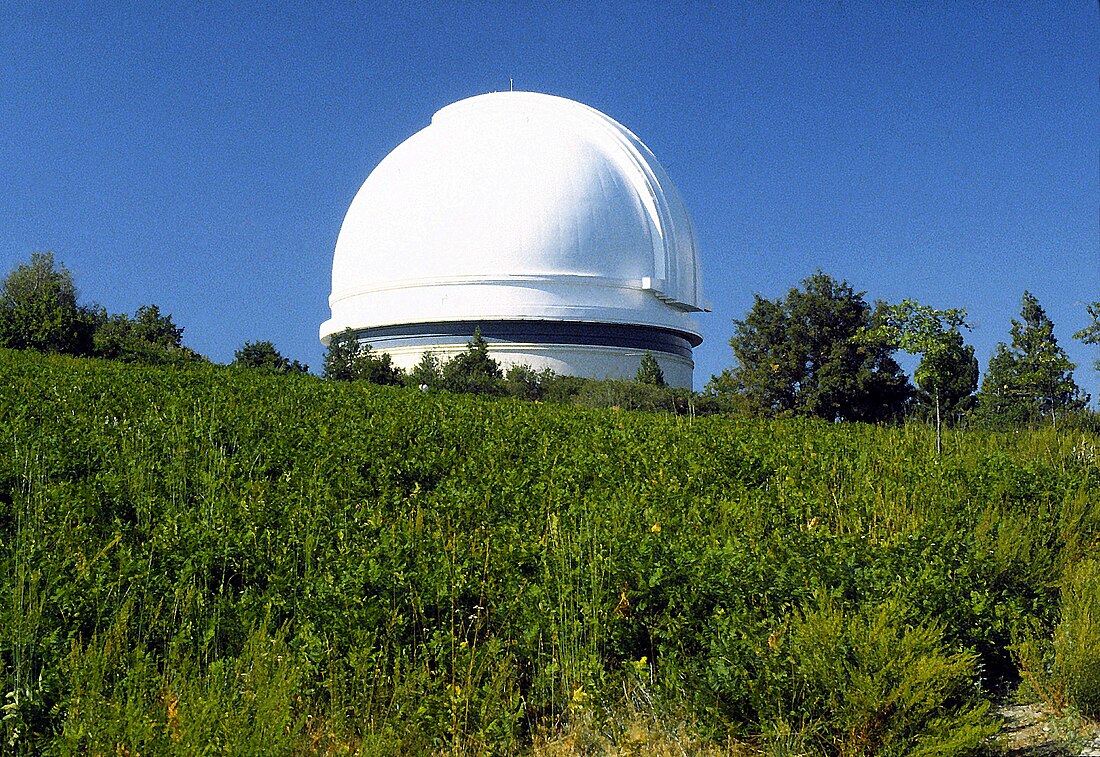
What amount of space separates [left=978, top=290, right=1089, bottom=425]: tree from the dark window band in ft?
43.6

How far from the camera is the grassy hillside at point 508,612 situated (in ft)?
14.1

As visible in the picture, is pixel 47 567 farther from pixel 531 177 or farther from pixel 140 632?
pixel 531 177

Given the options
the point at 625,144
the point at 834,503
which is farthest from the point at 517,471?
the point at 625,144

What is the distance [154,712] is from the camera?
13.9ft

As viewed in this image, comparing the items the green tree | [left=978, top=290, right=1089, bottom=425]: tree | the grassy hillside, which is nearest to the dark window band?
the green tree

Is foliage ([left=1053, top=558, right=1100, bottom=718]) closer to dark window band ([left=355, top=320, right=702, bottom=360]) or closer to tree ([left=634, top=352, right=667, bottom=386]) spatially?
tree ([left=634, top=352, right=667, bottom=386])

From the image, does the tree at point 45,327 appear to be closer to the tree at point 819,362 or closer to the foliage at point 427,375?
the foliage at point 427,375

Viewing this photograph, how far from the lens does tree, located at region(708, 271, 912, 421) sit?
31.1m

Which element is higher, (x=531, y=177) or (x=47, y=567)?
(x=531, y=177)

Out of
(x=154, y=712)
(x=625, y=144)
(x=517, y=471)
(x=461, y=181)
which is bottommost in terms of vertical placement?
(x=154, y=712)

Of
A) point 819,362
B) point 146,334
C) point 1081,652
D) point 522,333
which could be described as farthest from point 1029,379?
point 146,334

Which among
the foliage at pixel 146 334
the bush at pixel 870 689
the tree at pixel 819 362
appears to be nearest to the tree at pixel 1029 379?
the tree at pixel 819 362

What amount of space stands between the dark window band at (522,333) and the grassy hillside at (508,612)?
2899cm

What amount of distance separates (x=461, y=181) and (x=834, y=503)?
108ft
